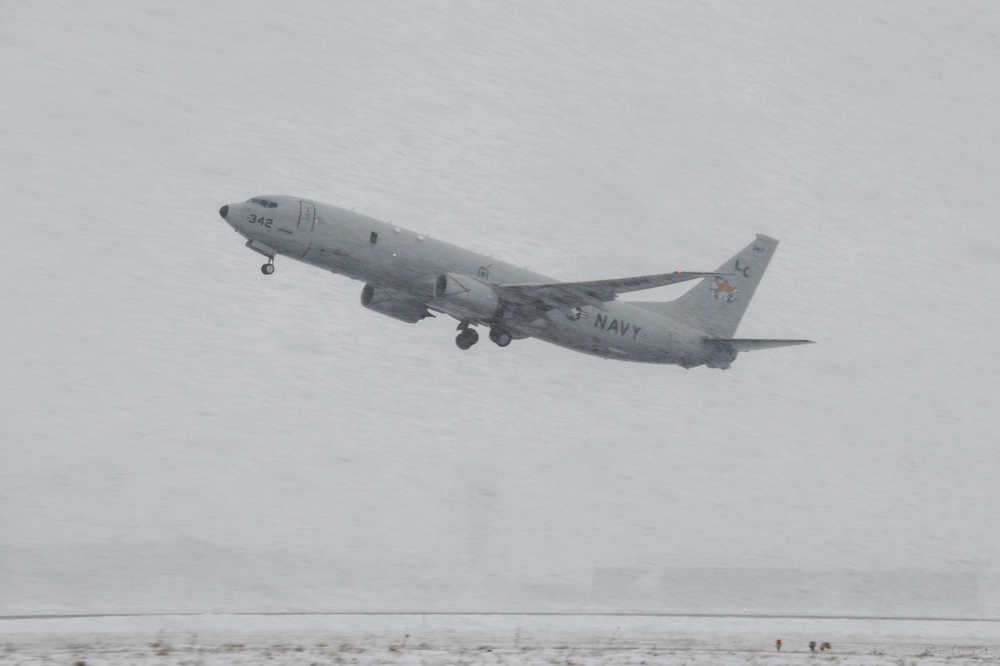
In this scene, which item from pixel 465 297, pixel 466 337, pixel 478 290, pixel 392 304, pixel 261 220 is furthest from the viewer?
pixel 466 337

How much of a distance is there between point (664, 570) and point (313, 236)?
39.0 metres

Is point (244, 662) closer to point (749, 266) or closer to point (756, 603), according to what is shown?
point (749, 266)

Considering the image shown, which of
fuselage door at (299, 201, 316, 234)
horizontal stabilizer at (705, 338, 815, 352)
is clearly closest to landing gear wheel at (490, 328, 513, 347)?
horizontal stabilizer at (705, 338, 815, 352)

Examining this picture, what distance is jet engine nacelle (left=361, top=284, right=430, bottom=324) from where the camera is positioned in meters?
45.8

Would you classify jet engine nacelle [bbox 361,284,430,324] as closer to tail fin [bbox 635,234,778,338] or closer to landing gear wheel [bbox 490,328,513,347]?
landing gear wheel [bbox 490,328,513,347]

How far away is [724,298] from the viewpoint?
5200 centimetres

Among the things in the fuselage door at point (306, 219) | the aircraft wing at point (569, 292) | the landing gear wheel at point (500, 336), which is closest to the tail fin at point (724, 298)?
the aircraft wing at point (569, 292)

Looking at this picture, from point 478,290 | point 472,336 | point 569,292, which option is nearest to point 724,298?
point 569,292

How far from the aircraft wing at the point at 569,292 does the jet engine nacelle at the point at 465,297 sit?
94 cm

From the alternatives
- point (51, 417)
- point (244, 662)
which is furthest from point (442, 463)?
point (244, 662)

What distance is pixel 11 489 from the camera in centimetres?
6988

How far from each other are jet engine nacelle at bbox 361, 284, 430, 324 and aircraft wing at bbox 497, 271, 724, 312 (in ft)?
15.2

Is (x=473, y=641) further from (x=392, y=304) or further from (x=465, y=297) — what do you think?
(x=392, y=304)

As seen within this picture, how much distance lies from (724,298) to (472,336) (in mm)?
13688
